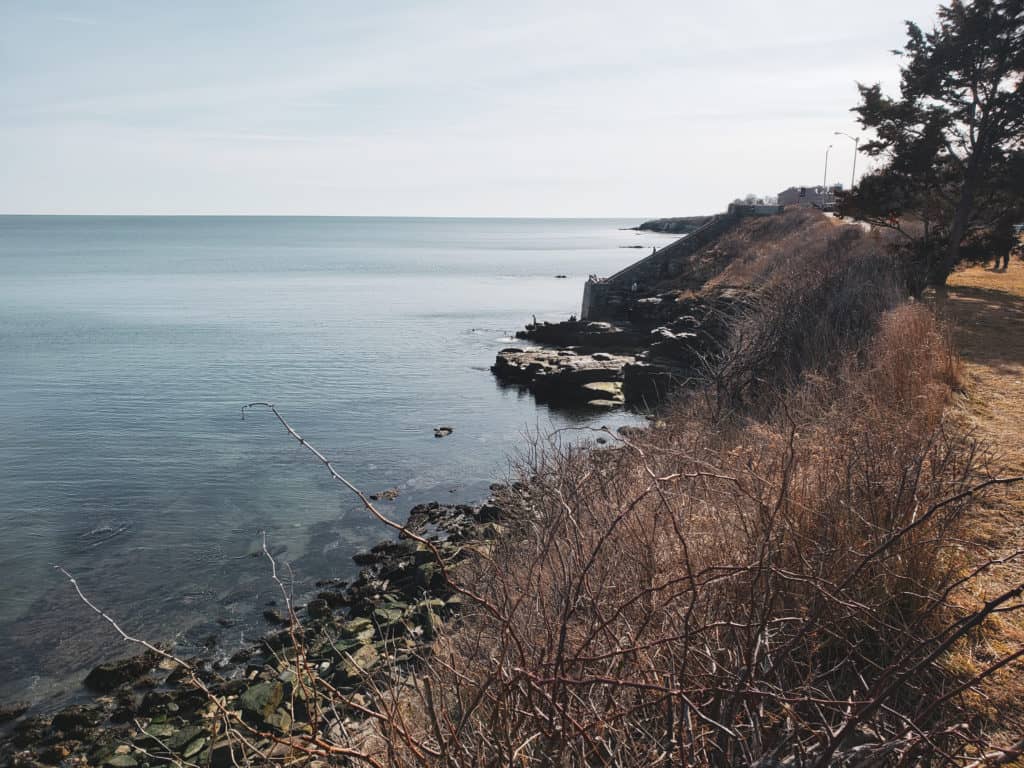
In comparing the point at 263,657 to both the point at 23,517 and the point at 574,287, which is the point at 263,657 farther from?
the point at 574,287

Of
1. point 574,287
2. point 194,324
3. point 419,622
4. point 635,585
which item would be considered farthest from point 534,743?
point 574,287

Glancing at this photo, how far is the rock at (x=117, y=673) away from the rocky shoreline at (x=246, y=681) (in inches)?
0.6

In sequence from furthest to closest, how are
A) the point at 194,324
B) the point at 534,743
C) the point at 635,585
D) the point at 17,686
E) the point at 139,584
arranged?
the point at 194,324 < the point at 139,584 < the point at 17,686 < the point at 635,585 < the point at 534,743

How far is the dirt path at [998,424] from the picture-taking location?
5441 mm

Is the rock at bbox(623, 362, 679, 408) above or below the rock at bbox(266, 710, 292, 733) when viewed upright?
above

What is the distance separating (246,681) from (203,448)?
45.7ft

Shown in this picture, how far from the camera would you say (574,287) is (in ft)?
280

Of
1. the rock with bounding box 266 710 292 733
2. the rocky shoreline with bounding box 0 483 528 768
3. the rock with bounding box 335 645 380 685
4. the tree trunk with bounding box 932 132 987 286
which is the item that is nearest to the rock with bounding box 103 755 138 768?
the rocky shoreline with bounding box 0 483 528 768

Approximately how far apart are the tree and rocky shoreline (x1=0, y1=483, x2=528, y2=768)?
19.8 meters

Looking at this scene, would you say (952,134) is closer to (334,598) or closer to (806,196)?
(334,598)

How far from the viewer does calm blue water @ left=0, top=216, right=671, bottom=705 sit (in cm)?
1510

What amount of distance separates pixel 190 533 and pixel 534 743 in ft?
52.6

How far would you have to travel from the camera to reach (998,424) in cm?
1141

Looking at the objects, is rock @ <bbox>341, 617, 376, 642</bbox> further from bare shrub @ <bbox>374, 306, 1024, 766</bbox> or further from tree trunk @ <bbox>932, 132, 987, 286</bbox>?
tree trunk @ <bbox>932, 132, 987, 286</bbox>
